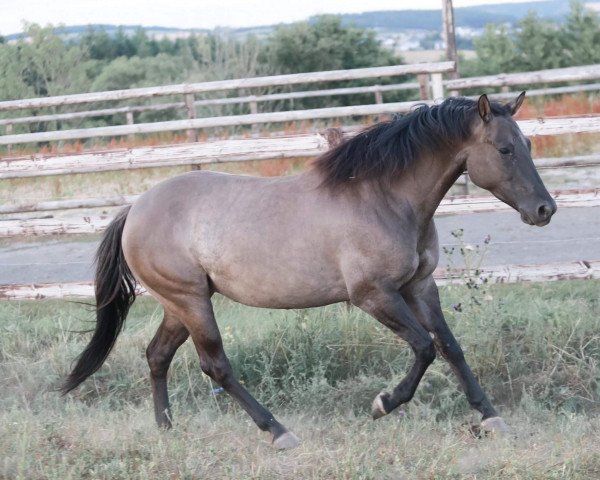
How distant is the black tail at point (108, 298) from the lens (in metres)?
5.51

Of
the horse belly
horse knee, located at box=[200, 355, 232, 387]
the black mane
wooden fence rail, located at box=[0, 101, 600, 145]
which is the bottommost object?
horse knee, located at box=[200, 355, 232, 387]

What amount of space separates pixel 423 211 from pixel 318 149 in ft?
6.94

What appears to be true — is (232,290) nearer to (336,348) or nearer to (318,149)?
(336,348)

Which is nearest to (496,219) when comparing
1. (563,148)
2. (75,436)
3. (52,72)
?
(563,148)

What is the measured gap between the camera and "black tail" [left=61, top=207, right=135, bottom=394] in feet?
18.1

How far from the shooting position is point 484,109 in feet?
15.4

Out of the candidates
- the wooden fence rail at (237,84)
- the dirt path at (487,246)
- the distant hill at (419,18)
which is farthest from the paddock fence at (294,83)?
the distant hill at (419,18)

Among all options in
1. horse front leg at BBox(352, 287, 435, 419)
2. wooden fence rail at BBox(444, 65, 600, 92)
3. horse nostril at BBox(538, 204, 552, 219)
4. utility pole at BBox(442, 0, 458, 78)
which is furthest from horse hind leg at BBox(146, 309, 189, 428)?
utility pole at BBox(442, 0, 458, 78)

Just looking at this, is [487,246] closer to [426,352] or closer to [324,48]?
[426,352]

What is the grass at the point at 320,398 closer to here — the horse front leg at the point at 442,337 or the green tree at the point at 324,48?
the horse front leg at the point at 442,337

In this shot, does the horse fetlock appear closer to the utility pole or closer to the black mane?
the black mane

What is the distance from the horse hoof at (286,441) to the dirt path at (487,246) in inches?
131

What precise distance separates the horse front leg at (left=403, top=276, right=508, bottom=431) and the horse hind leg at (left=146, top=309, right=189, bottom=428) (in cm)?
131

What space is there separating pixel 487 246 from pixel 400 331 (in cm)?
328
